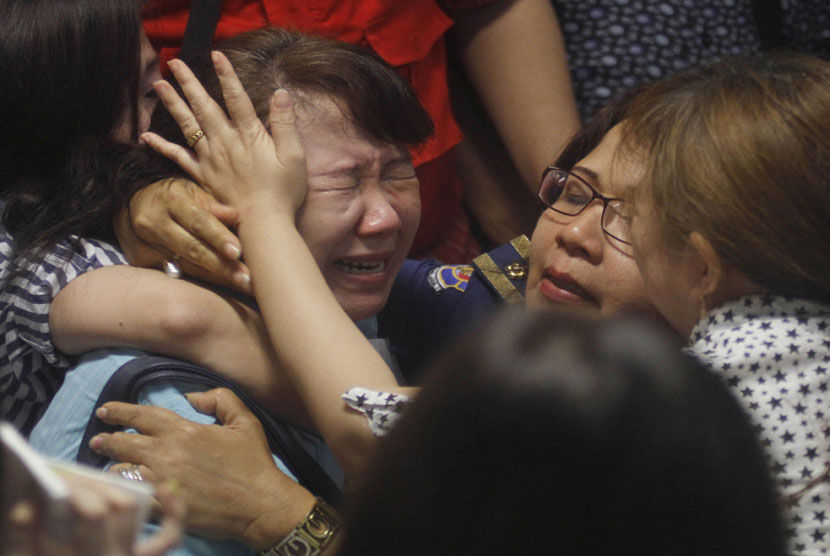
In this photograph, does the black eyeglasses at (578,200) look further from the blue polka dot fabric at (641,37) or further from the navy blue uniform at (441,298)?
the blue polka dot fabric at (641,37)

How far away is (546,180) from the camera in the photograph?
182cm

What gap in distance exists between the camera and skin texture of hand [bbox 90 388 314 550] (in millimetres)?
1357

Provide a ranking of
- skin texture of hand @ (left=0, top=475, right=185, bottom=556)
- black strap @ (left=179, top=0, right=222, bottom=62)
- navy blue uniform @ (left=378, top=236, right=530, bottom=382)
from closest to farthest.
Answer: skin texture of hand @ (left=0, top=475, right=185, bottom=556), black strap @ (left=179, top=0, right=222, bottom=62), navy blue uniform @ (left=378, top=236, right=530, bottom=382)

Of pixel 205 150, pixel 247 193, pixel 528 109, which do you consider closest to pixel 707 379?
pixel 247 193

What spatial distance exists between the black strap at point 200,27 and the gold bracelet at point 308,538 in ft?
3.01

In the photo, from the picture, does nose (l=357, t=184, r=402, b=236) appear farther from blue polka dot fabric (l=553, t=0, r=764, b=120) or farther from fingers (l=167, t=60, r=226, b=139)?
blue polka dot fabric (l=553, t=0, r=764, b=120)

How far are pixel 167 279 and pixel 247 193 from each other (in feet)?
0.61

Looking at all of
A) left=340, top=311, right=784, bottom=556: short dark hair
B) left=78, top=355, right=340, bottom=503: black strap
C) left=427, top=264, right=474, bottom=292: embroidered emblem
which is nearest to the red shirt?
left=427, top=264, right=474, bottom=292: embroidered emblem

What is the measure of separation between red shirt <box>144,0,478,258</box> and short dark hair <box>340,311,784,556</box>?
118cm

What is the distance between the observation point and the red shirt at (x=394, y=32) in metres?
1.96

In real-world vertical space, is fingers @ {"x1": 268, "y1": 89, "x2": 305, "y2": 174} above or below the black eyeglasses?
above

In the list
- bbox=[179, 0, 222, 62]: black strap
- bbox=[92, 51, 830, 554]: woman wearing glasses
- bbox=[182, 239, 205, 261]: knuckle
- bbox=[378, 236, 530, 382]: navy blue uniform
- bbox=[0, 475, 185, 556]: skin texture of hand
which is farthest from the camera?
bbox=[378, 236, 530, 382]: navy blue uniform

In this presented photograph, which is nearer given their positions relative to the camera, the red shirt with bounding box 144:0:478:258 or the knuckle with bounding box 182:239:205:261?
the knuckle with bounding box 182:239:205:261

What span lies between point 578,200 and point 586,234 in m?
0.10
